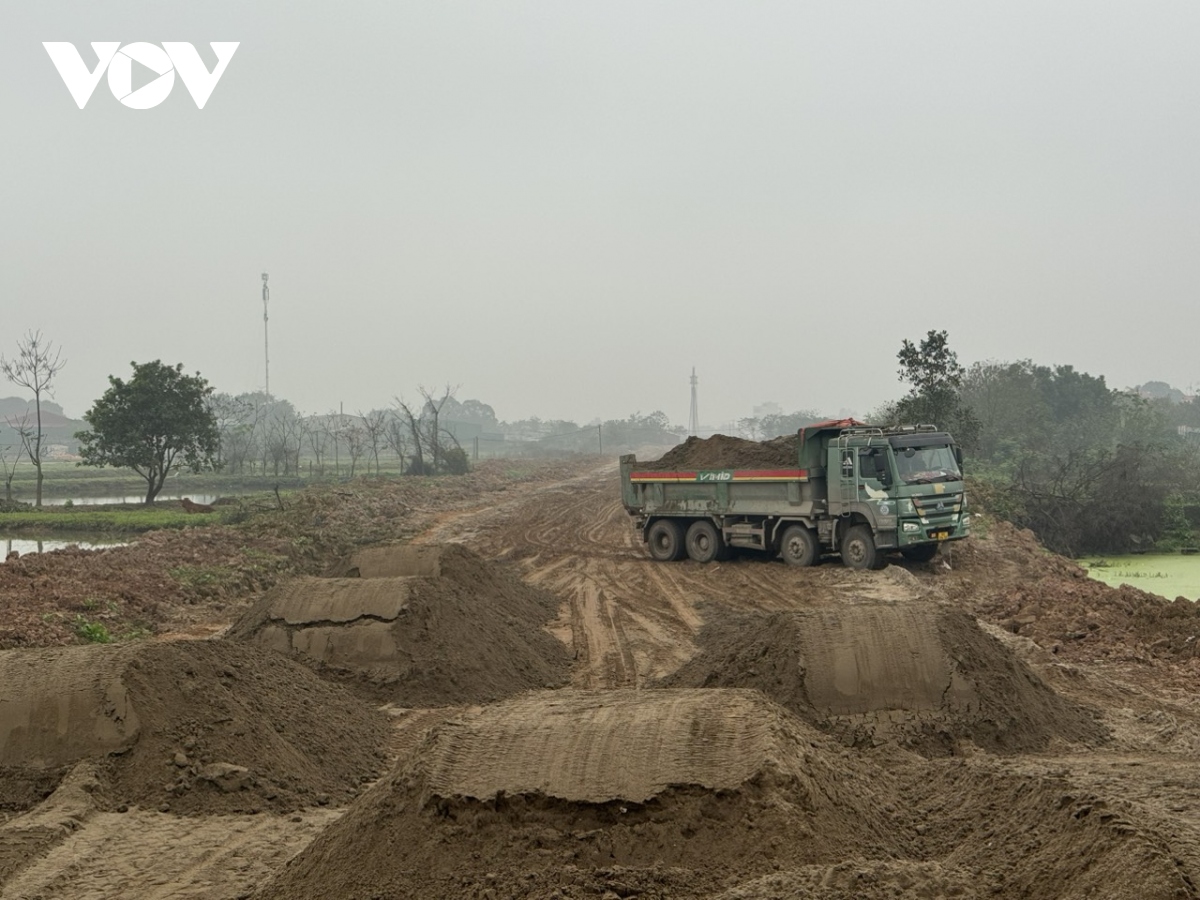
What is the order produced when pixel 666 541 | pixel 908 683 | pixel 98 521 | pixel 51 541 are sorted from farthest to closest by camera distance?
pixel 98 521 → pixel 51 541 → pixel 666 541 → pixel 908 683

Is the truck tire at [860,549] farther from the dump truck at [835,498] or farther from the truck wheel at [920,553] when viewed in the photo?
the truck wheel at [920,553]

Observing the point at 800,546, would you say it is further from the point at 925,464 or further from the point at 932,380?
the point at 932,380

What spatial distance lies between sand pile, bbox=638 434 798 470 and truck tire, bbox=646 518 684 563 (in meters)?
1.17

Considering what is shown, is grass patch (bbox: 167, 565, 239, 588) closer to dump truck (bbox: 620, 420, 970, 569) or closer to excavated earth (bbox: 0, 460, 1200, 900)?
excavated earth (bbox: 0, 460, 1200, 900)

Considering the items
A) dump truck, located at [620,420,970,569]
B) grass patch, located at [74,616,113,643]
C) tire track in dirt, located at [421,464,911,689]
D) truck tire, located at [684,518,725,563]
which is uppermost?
dump truck, located at [620,420,970,569]

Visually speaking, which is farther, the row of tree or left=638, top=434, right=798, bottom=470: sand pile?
the row of tree

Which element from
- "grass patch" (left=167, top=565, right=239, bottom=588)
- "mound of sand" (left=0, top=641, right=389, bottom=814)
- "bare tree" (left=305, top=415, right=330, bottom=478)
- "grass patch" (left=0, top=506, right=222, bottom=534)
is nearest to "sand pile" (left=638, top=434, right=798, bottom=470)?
"grass patch" (left=167, top=565, right=239, bottom=588)

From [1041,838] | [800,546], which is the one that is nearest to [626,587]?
[800,546]

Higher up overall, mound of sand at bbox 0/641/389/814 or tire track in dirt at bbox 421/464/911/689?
mound of sand at bbox 0/641/389/814

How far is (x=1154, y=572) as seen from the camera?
2323 centimetres

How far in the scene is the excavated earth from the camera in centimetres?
541

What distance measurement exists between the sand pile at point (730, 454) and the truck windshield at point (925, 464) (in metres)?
1.90

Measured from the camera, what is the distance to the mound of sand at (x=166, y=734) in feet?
25.9

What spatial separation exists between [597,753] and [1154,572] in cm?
2085
